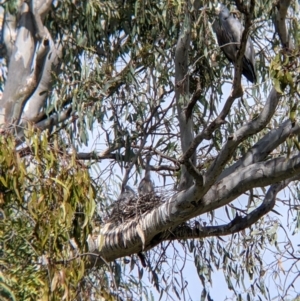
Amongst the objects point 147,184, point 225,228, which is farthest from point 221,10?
point 225,228

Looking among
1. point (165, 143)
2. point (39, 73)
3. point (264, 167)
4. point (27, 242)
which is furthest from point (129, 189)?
point (27, 242)

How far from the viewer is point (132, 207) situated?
5656 millimetres

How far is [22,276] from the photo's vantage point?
3.85 meters

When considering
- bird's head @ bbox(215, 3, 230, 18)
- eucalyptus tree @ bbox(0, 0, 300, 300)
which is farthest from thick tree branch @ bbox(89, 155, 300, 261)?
bird's head @ bbox(215, 3, 230, 18)

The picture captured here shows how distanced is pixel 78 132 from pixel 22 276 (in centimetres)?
233

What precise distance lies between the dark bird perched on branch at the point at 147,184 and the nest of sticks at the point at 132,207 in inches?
4.7

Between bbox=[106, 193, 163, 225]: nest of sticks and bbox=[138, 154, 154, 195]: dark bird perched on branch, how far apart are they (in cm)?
12

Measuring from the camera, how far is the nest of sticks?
5.55 m

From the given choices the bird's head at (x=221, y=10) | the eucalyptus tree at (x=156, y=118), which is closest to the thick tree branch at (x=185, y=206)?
the eucalyptus tree at (x=156, y=118)

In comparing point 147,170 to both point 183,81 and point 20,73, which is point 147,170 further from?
point 183,81

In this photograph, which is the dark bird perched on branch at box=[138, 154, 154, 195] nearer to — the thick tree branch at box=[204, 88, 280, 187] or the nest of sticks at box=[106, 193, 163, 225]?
the nest of sticks at box=[106, 193, 163, 225]

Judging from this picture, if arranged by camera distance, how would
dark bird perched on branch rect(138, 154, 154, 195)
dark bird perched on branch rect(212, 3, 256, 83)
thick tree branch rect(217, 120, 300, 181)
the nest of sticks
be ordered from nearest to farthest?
1. thick tree branch rect(217, 120, 300, 181)
2. the nest of sticks
3. dark bird perched on branch rect(138, 154, 154, 195)
4. dark bird perched on branch rect(212, 3, 256, 83)

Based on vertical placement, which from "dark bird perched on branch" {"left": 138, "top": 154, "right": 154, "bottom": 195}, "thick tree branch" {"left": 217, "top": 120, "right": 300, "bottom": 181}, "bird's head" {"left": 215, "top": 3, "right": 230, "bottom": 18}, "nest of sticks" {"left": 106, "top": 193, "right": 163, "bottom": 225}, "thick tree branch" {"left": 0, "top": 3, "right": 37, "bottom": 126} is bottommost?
"thick tree branch" {"left": 217, "top": 120, "right": 300, "bottom": 181}

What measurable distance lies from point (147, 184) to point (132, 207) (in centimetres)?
47
